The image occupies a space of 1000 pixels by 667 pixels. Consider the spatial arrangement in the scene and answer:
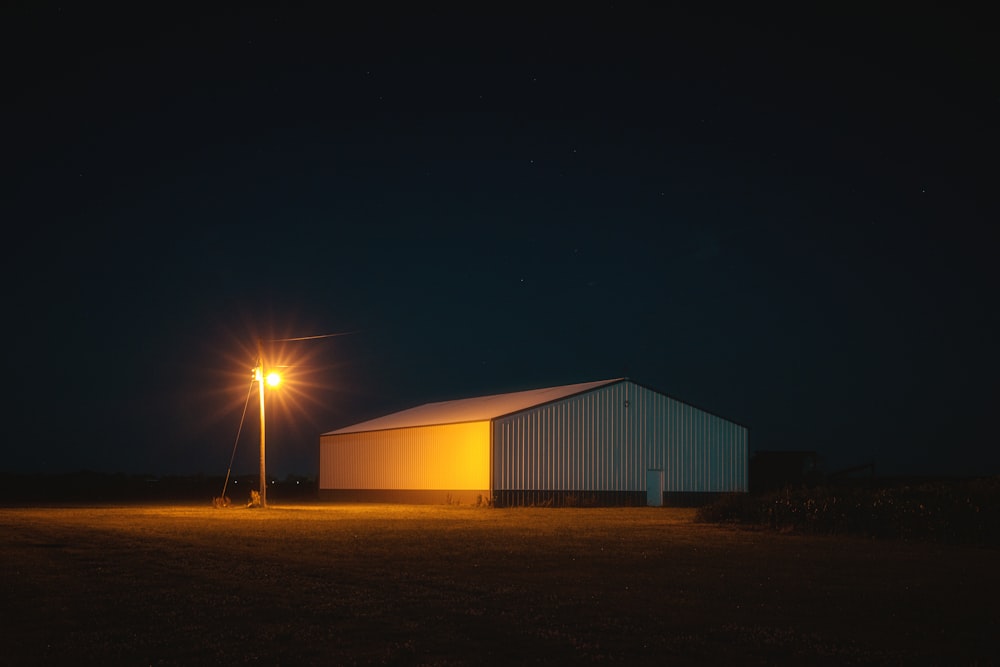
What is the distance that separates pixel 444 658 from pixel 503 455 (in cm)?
3459

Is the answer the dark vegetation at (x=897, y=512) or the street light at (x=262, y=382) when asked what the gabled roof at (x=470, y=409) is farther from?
the dark vegetation at (x=897, y=512)

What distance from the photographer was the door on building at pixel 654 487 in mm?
46781

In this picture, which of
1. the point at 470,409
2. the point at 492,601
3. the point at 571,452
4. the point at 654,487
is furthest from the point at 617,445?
the point at 492,601

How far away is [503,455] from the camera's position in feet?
142

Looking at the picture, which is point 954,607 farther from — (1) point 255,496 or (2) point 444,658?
(1) point 255,496

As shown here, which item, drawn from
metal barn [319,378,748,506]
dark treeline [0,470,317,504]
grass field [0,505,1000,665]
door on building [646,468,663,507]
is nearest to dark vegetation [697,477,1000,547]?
grass field [0,505,1000,665]

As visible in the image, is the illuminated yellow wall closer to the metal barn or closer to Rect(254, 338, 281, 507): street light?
the metal barn

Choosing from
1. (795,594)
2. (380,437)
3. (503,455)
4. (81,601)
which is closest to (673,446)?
(503,455)

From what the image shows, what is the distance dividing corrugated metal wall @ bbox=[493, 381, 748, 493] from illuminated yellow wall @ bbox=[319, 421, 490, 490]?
1676 millimetres

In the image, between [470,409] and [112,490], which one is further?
[112,490]

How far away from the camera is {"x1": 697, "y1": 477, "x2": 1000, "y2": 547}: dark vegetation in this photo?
72.7 feet

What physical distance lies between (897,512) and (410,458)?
98.6 feet

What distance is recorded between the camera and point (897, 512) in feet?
77.7

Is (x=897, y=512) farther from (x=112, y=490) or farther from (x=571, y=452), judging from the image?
(x=112, y=490)
